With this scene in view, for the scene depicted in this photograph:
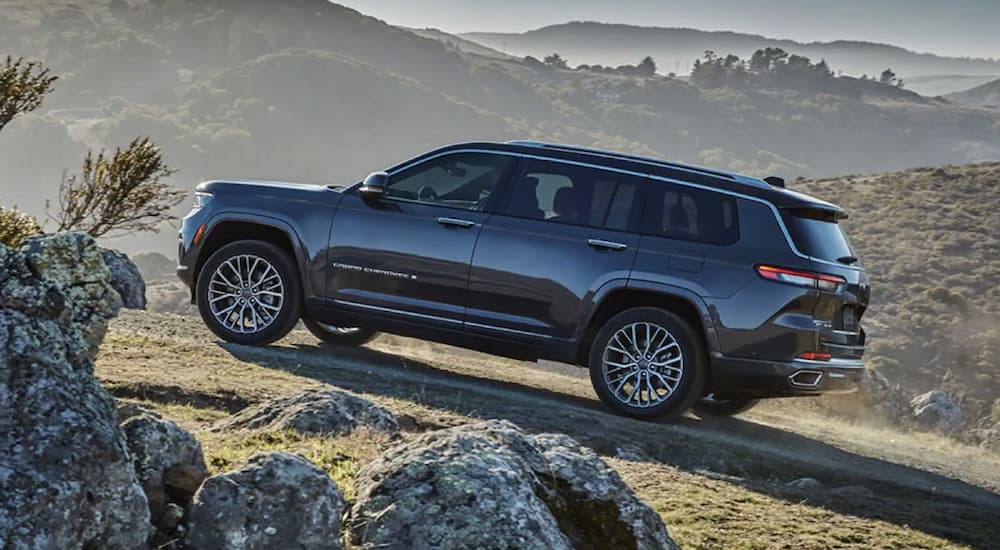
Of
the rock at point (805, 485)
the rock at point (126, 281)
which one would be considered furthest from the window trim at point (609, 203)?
the rock at point (126, 281)

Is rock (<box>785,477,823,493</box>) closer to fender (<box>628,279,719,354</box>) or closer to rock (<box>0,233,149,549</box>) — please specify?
fender (<box>628,279,719,354</box>)

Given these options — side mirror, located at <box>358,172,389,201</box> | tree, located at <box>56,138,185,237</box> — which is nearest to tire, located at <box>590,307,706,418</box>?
side mirror, located at <box>358,172,389,201</box>

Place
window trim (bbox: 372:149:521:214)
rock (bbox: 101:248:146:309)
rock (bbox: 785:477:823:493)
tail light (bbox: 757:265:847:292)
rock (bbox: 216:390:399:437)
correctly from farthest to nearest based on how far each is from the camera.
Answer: rock (bbox: 101:248:146:309)
window trim (bbox: 372:149:521:214)
tail light (bbox: 757:265:847:292)
rock (bbox: 785:477:823:493)
rock (bbox: 216:390:399:437)

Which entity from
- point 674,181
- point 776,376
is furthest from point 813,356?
point 674,181

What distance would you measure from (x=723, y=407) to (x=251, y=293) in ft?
13.7

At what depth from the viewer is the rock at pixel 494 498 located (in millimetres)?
4496

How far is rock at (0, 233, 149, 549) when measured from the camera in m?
3.60

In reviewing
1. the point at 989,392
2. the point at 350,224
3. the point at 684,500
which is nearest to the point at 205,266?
the point at 350,224

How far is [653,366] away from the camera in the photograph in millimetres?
9484

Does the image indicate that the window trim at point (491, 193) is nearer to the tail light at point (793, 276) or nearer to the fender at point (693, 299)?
the fender at point (693, 299)

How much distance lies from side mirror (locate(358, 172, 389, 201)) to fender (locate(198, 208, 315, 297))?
70 centimetres

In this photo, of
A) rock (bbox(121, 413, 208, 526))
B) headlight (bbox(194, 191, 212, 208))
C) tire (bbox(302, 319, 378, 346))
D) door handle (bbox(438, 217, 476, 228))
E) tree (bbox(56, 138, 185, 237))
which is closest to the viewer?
rock (bbox(121, 413, 208, 526))

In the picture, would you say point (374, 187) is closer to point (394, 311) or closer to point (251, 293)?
point (394, 311)

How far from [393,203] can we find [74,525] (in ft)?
22.2
